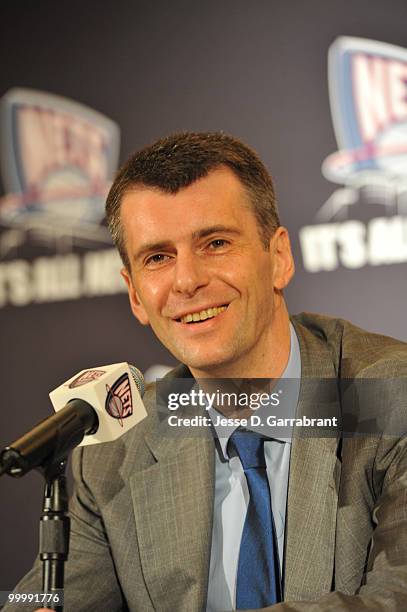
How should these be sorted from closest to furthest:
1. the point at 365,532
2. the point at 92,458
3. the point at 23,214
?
the point at 365,532
the point at 92,458
the point at 23,214

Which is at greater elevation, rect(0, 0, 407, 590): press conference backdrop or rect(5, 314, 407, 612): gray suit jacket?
rect(0, 0, 407, 590): press conference backdrop

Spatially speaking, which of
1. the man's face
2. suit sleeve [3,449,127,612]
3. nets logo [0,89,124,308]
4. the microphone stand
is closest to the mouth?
the man's face

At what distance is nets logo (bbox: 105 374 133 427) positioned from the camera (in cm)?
138

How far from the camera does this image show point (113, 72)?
3.31 m

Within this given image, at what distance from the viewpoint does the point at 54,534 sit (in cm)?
125

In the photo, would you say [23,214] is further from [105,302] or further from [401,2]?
[401,2]

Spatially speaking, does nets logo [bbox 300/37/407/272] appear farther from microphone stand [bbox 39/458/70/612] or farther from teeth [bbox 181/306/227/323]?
microphone stand [bbox 39/458/70/612]

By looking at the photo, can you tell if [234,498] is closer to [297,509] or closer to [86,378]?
[297,509]

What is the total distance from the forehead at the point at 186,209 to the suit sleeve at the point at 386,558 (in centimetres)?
63

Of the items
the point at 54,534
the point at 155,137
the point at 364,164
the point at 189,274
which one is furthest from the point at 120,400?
the point at 155,137

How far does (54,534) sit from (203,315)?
0.77 metres

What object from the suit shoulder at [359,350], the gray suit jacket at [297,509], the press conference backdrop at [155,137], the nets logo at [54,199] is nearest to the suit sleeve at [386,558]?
the gray suit jacket at [297,509]

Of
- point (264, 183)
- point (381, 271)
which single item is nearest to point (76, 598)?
point (264, 183)

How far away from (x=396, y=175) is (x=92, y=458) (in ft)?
4.42
